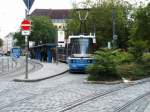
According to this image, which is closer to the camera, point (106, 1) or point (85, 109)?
point (85, 109)

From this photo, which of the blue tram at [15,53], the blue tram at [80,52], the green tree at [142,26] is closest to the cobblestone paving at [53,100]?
the blue tram at [80,52]

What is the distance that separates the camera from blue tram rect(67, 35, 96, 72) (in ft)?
119

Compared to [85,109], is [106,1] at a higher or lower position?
higher

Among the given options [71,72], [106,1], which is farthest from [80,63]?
[106,1]

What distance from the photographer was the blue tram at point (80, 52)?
3619 cm

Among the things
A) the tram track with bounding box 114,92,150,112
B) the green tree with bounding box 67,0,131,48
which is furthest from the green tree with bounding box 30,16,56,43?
the tram track with bounding box 114,92,150,112

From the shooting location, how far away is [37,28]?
14788 centimetres

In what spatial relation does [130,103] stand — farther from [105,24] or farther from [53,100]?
[105,24]

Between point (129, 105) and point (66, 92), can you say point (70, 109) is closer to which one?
point (129, 105)

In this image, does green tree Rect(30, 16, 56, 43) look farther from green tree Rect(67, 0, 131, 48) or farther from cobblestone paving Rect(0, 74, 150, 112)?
cobblestone paving Rect(0, 74, 150, 112)

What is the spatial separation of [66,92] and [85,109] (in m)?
5.83

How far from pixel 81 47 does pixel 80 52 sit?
37 centimetres

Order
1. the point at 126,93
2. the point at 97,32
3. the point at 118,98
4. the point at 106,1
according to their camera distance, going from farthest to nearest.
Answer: the point at 106,1 < the point at 97,32 < the point at 126,93 < the point at 118,98

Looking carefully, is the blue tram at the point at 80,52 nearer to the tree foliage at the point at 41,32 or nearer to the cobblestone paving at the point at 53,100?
the cobblestone paving at the point at 53,100
